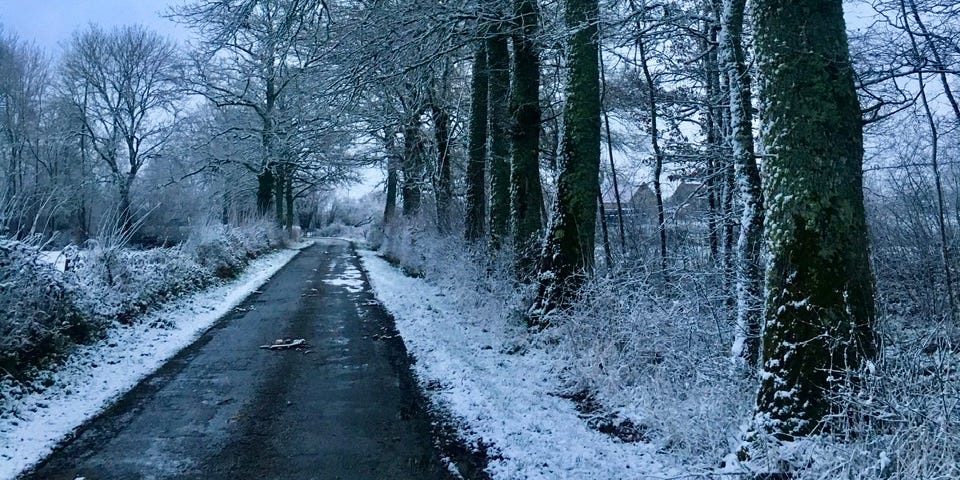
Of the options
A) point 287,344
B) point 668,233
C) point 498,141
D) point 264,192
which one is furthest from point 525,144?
point 264,192

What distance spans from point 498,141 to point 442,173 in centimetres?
781

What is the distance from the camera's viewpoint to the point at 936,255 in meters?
10.5

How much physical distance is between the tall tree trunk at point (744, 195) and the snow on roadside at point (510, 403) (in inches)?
62.8

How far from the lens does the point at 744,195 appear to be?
691 centimetres

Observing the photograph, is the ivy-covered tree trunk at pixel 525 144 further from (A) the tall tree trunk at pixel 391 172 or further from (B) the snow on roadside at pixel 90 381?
(A) the tall tree trunk at pixel 391 172

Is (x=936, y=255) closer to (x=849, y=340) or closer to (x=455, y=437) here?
(x=849, y=340)

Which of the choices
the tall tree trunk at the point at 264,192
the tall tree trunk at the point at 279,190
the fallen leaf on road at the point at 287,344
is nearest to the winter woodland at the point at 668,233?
the fallen leaf on road at the point at 287,344

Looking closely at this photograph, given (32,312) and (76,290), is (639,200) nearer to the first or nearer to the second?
(76,290)

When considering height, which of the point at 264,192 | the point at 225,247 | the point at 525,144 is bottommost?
the point at 225,247

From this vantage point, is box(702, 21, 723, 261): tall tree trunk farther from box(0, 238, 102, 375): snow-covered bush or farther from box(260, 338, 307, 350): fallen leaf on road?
box(0, 238, 102, 375): snow-covered bush

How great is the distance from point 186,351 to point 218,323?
86.7 inches

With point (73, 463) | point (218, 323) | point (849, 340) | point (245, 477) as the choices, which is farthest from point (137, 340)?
point (849, 340)

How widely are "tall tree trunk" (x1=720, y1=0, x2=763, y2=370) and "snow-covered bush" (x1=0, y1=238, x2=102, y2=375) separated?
7443 millimetres

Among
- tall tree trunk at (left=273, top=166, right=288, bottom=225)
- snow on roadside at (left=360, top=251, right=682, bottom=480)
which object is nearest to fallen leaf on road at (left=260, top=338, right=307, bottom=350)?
snow on roadside at (left=360, top=251, right=682, bottom=480)
